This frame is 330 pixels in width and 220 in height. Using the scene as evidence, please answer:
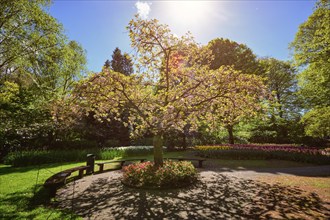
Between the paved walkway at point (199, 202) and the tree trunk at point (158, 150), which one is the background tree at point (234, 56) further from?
the paved walkway at point (199, 202)

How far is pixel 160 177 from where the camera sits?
26.0 ft

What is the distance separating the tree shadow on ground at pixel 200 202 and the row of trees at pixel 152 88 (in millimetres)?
3039

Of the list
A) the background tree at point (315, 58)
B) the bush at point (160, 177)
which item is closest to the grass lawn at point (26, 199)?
the bush at point (160, 177)

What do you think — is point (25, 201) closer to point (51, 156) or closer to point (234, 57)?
point (51, 156)

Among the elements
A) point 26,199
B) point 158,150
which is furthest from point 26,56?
point 158,150

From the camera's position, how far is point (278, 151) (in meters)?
16.0

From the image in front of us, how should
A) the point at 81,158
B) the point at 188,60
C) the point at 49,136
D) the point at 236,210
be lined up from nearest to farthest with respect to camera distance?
the point at 236,210, the point at 188,60, the point at 81,158, the point at 49,136

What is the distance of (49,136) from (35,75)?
27.1ft

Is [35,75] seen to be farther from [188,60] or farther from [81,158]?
[188,60]

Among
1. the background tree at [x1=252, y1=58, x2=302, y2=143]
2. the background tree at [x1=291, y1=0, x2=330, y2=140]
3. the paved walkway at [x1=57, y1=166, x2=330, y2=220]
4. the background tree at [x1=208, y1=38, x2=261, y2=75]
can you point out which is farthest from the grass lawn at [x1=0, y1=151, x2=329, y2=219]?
the background tree at [x1=252, y1=58, x2=302, y2=143]

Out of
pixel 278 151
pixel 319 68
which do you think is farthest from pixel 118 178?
pixel 319 68

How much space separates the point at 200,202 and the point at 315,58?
15.1 metres

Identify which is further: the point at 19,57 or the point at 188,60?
the point at 19,57

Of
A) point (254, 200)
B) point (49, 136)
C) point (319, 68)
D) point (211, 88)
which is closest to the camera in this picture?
point (254, 200)
